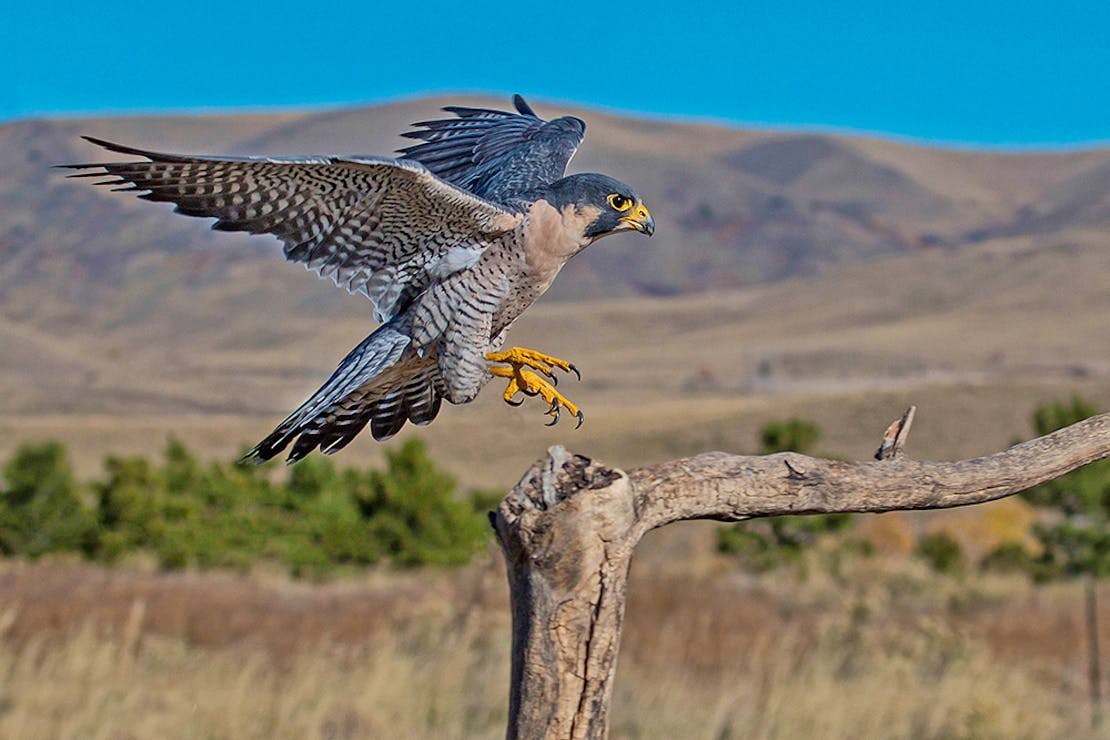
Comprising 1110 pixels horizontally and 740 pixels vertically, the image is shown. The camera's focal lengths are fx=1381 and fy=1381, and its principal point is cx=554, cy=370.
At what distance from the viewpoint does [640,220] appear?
351 centimetres

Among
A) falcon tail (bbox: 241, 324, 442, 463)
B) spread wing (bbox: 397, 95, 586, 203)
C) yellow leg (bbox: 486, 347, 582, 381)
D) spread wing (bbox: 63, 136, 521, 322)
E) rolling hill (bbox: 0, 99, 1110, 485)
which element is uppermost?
rolling hill (bbox: 0, 99, 1110, 485)

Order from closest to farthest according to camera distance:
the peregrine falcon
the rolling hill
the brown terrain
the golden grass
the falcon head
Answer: the peregrine falcon
the falcon head
the golden grass
the brown terrain
the rolling hill

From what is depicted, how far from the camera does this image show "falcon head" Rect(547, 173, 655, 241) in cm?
343

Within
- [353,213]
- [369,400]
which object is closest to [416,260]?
[353,213]

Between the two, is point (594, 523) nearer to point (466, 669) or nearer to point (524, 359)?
point (524, 359)

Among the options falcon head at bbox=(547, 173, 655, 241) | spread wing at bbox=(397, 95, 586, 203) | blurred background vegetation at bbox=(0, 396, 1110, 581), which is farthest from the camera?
blurred background vegetation at bbox=(0, 396, 1110, 581)

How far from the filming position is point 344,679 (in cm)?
706

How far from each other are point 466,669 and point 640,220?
4486 mm

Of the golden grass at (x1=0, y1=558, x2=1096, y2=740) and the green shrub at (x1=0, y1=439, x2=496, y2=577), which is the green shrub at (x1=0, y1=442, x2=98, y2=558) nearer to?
the green shrub at (x1=0, y1=439, x2=496, y2=577)

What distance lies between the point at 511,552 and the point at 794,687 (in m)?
5.22

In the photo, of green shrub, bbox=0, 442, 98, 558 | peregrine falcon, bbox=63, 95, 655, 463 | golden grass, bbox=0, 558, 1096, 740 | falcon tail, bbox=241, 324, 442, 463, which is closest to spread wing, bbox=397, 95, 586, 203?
peregrine falcon, bbox=63, 95, 655, 463

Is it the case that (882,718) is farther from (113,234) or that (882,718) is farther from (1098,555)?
(113,234)

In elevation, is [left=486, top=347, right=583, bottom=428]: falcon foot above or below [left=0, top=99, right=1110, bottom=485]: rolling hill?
below

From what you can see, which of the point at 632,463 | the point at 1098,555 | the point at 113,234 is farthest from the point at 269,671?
the point at 113,234
